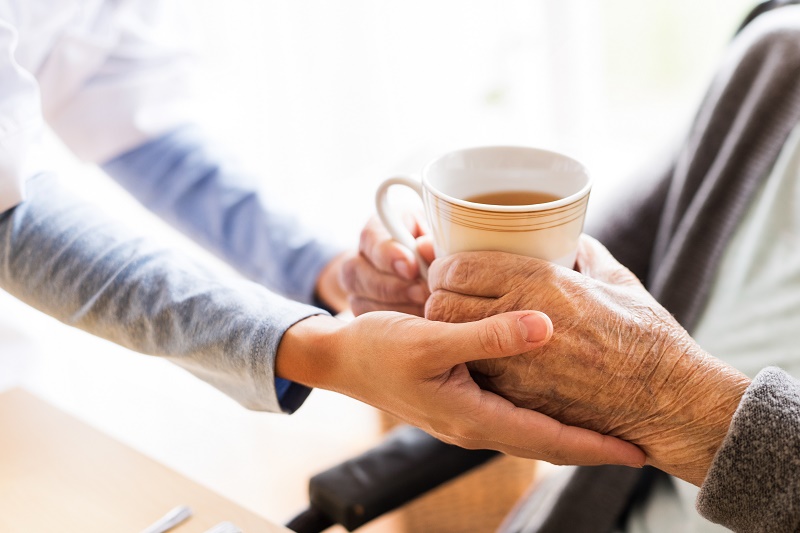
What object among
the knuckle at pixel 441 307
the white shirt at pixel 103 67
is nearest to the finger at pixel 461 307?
the knuckle at pixel 441 307

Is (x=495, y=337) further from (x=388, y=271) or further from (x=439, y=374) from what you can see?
(x=388, y=271)

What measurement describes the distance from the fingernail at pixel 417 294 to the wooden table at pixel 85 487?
0.30 meters

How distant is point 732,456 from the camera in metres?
0.59

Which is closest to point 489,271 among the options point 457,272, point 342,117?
point 457,272

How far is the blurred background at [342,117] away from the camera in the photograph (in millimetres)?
1809

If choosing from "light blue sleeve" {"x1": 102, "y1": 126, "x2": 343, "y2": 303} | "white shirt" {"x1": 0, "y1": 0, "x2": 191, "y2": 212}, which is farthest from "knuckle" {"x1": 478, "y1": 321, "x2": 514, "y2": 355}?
"white shirt" {"x1": 0, "y1": 0, "x2": 191, "y2": 212}

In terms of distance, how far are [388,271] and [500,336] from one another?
26 cm

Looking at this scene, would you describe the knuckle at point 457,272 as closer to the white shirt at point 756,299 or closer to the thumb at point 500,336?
the thumb at point 500,336

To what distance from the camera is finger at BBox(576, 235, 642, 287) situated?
2.40 ft

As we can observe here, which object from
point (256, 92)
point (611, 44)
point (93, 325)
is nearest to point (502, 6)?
point (611, 44)

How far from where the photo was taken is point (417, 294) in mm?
835

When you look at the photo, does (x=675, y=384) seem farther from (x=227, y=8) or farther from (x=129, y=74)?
(x=227, y=8)

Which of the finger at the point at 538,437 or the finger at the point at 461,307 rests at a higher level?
the finger at the point at 461,307

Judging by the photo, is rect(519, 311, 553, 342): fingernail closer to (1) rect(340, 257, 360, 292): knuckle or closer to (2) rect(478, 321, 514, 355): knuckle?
(2) rect(478, 321, 514, 355): knuckle
